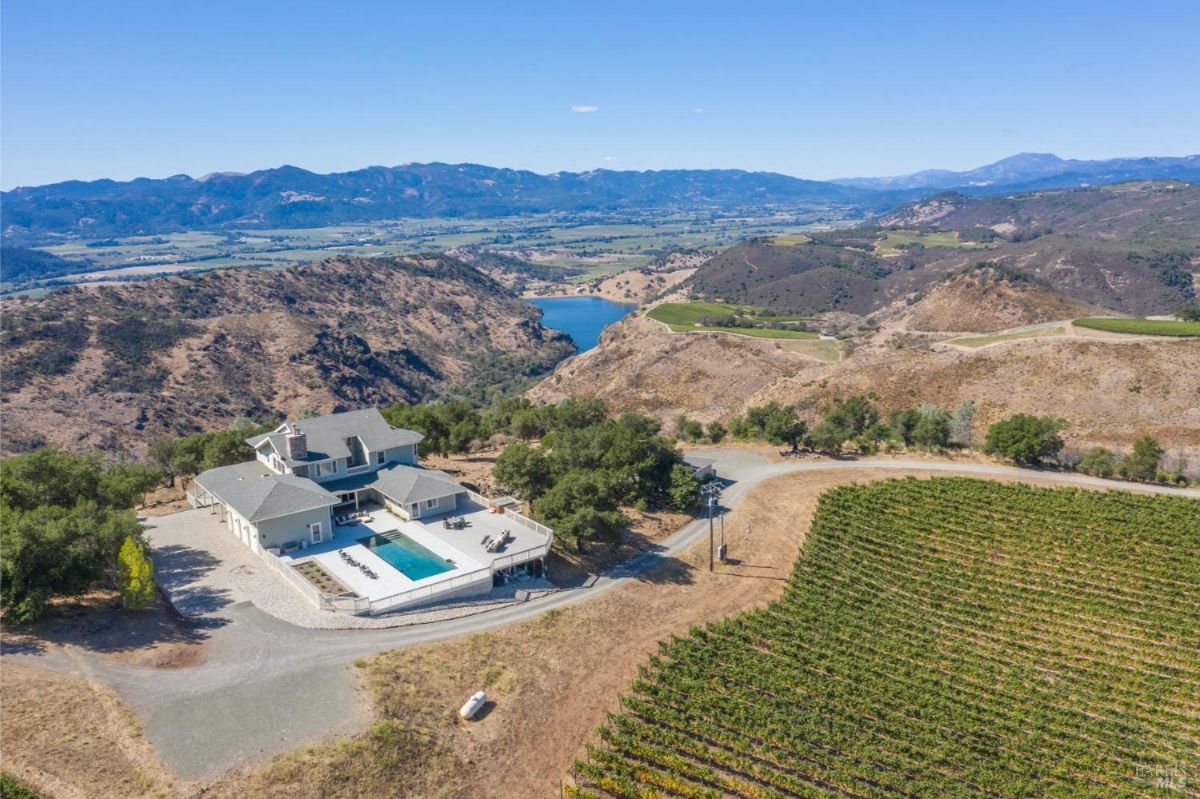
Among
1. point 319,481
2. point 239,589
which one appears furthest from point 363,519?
point 239,589

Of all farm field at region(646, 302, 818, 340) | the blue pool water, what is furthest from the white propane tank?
farm field at region(646, 302, 818, 340)

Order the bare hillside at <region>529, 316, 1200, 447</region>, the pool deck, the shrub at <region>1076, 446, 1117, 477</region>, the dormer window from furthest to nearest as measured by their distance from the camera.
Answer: the bare hillside at <region>529, 316, 1200, 447</region> < the shrub at <region>1076, 446, 1117, 477</region> < the dormer window < the pool deck

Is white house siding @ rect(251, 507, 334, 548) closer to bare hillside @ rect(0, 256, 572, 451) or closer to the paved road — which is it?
the paved road

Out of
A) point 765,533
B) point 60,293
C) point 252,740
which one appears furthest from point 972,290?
point 60,293

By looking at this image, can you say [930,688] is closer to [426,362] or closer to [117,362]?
[117,362]

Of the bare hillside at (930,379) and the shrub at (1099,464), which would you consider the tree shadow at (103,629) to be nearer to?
the shrub at (1099,464)

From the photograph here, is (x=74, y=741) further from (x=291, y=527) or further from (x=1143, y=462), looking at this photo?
(x=1143, y=462)

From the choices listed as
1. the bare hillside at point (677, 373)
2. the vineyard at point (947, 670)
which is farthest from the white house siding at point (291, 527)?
the bare hillside at point (677, 373)
